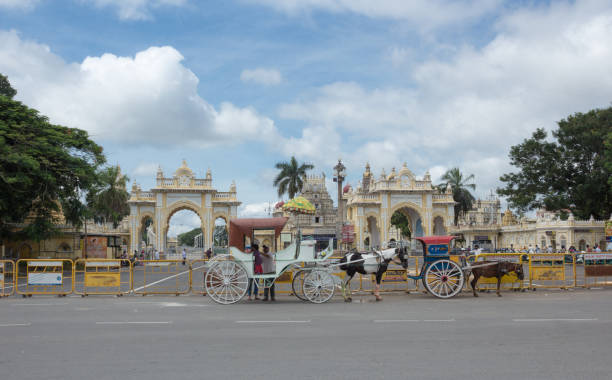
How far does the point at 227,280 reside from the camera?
13492 mm

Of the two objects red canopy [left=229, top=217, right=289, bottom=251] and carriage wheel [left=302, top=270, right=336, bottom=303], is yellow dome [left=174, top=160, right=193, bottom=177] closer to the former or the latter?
red canopy [left=229, top=217, right=289, bottom=251]

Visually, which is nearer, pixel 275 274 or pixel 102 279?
pixel 275 274

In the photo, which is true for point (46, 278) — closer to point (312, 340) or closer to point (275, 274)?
point (275, 274)

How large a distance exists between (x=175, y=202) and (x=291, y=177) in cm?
1676

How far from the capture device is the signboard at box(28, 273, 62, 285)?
627 inches

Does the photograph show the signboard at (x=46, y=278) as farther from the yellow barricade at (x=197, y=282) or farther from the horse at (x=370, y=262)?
the horse at (x=370, y=262)

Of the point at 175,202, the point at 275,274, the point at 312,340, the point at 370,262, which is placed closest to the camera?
the point at 312,340

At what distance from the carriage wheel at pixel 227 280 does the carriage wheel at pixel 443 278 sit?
4908 mm

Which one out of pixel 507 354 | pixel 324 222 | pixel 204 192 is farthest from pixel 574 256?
pixel 324 222

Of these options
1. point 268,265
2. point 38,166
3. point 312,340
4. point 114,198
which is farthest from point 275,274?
point 114,198

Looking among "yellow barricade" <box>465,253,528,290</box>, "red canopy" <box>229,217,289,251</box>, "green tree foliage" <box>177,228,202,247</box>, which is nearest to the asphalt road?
"red canopy" <box>229,217,289,251</box>

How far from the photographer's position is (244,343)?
7918 millimetres

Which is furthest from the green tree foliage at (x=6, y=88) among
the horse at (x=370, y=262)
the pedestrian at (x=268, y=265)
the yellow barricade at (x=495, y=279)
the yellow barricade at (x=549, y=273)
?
the yellow barricade at (x=549, y=273)

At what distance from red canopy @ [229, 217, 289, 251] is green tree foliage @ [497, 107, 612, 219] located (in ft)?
118
